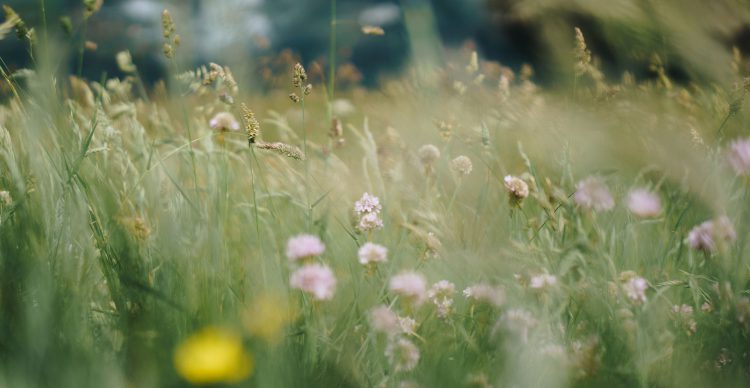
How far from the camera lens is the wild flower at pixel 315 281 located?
2.95ft

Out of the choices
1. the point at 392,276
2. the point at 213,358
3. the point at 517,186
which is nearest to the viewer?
the point at 213,358

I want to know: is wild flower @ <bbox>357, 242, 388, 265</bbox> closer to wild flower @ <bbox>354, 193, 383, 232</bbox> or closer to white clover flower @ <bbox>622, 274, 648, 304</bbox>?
wild flower @ <bbox>354, 193, 383, 232</bbox>

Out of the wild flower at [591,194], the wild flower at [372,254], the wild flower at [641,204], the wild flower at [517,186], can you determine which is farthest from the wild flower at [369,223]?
the wild flower at [641,204]

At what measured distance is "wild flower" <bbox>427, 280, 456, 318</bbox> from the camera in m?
1.00

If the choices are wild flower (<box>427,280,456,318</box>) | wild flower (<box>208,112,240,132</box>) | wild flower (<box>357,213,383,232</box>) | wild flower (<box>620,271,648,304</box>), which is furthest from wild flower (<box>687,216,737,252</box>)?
wild flower (<box>208,112,240,132</box>)

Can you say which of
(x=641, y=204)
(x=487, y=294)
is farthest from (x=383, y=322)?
(x=641, y=204)

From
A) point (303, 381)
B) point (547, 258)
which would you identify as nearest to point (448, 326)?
point (547, 258)

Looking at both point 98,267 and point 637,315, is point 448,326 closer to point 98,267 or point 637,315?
point 637,315

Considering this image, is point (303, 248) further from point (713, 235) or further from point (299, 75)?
point (713, 235)

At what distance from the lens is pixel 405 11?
860 millimetres

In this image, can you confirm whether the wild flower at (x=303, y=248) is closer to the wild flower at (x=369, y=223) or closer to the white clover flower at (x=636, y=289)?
the wild flower at (x=369, y=223)

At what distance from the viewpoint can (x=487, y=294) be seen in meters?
0.93

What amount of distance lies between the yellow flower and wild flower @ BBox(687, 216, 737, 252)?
629 millimetres

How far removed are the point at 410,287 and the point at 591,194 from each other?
11.2 inches
